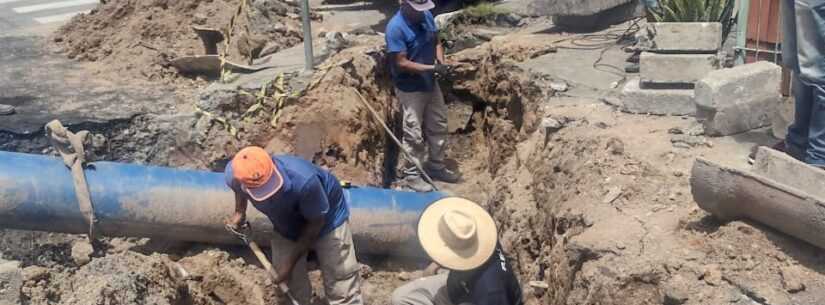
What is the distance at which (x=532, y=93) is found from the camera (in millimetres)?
7652

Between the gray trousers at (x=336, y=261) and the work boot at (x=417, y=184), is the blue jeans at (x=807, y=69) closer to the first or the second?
the gray trousers at (x=336, y=261)

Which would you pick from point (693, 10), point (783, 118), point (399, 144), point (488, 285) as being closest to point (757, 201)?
point (488, 285)

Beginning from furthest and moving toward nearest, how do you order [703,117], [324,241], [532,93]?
[532,93] → [703,117] → [324,241]

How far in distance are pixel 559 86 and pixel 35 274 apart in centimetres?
453

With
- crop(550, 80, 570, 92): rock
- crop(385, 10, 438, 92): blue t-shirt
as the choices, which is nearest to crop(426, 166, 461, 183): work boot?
crop(385, 10, 438, 92): blue t-shirt

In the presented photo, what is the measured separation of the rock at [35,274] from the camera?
4891 mm

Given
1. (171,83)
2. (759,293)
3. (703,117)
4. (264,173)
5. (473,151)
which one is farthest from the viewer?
(473,151)

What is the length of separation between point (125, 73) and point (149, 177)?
3.36 m

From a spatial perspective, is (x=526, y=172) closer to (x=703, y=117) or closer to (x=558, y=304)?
(x=703, y=117)

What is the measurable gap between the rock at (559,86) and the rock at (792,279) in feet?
12.0

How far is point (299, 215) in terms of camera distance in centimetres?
516

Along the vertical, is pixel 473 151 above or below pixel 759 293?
below

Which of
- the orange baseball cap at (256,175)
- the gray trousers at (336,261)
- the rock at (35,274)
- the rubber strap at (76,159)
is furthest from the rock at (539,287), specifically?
the rock at (35,274)

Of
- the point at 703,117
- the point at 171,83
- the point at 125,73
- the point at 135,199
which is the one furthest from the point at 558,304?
the point at 125,73
